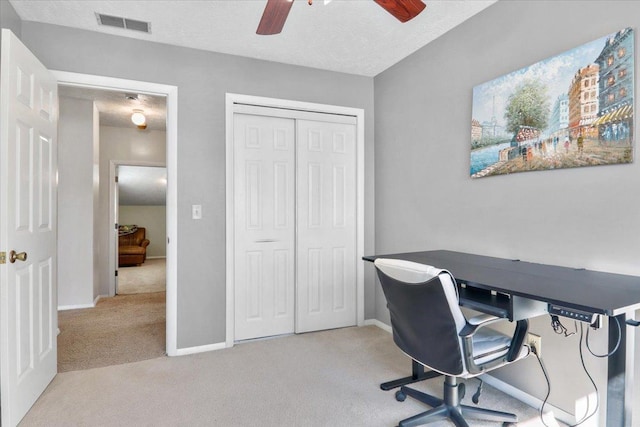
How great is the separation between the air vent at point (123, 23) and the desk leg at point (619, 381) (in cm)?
323

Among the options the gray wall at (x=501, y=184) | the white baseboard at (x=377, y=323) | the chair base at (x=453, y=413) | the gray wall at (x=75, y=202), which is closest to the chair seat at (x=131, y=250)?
the gray wall at (x=75, y=202)

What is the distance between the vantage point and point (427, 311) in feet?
5.33

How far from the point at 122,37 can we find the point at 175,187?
1.20 m

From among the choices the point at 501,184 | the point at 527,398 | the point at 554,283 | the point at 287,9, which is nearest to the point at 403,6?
the point at 287,9

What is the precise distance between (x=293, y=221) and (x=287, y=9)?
1934 mm

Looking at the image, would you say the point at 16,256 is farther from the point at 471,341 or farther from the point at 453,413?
the point at 453,413

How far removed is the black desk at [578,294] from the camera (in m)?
1.26

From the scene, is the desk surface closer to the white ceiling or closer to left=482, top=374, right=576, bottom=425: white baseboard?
left=482, top=374, right=576, bottom=425: white baseboard

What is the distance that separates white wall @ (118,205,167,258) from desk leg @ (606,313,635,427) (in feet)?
28.7

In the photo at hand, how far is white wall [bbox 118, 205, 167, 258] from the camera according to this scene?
866 cm

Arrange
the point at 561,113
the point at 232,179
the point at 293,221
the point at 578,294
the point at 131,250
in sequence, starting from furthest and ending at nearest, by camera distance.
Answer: the point at 131,250 < the point at 293,221 < the point at 232,179 < the point at 561,113 < the point at 578,294

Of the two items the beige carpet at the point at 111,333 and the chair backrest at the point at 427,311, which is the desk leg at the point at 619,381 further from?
the beige carpet at the point at 111,333

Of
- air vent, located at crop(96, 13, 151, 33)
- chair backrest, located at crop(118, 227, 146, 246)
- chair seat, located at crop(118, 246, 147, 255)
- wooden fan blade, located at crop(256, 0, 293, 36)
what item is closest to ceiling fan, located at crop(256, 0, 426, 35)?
wooden fan blade, located at crop(256, 0, 293, 36)

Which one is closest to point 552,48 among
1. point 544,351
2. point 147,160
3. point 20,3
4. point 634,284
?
point 634,284
